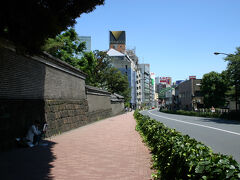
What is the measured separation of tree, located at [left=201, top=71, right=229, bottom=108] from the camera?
60062mm

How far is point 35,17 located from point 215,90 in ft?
196

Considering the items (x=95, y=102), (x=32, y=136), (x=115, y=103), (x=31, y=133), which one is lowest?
(x=32, y=136)

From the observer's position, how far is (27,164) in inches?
283

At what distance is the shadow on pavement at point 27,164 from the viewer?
19.6 feet

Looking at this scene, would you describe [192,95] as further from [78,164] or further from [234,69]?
[78,164]

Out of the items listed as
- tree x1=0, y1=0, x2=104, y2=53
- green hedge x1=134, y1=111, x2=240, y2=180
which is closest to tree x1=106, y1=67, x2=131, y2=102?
tree x1=0, y1=0, x2=104, y2=53

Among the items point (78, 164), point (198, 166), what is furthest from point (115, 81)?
point (198, 166)

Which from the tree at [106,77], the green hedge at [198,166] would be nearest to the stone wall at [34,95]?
the green hedge at [198,166]

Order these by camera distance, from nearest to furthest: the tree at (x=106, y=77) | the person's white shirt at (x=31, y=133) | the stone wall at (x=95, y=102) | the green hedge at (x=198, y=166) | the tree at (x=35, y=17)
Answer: the green hedge at (x=198, y=166), the tree at (x=35, y=17), the person's white shirt at (x=31, y=133), the stone wall at (x=95, y=102), the tree at (x=106, y=77)

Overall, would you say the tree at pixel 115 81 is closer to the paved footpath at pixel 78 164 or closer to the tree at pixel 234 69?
the tree at pixel 234 69

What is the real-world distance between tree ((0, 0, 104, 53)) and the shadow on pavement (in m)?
3.05

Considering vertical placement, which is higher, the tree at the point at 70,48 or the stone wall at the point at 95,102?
the tree at the point at 70,48

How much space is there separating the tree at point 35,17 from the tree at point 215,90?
189ft

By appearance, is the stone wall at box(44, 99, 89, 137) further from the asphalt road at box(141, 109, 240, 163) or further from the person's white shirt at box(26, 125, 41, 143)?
the asphalt road at box(141, 109, 240, 163)
